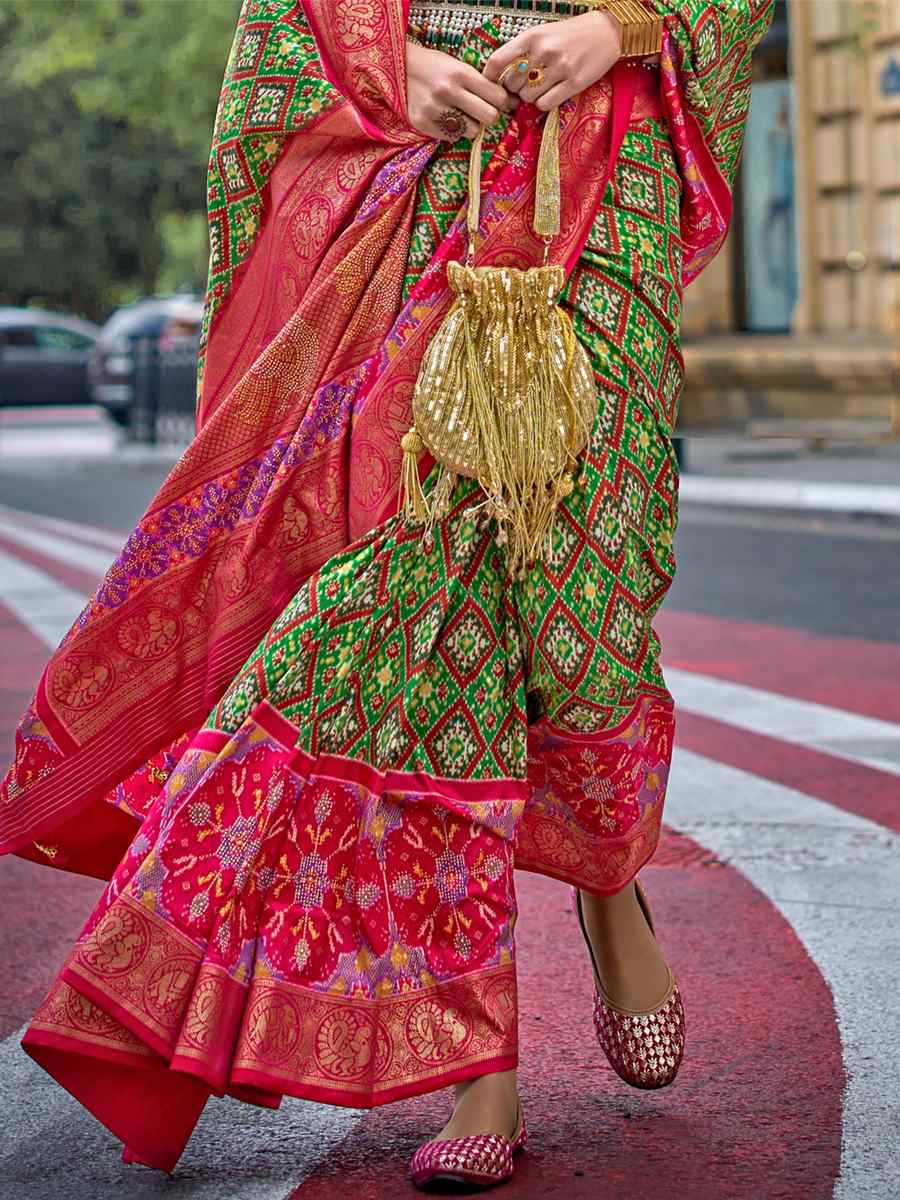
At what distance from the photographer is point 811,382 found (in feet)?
48.5

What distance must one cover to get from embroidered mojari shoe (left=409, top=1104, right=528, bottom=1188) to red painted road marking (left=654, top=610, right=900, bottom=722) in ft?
11.0

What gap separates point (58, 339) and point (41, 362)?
55cm

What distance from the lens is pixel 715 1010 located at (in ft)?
10.4

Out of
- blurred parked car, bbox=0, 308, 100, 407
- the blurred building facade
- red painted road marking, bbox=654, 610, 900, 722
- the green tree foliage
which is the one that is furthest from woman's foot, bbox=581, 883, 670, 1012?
the green tree foliage

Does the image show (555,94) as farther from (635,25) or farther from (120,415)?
(120,415)

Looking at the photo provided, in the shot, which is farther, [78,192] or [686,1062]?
[78,192]

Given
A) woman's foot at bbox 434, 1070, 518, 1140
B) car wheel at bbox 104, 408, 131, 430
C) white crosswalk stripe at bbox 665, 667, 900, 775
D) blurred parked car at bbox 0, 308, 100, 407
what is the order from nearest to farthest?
woman's foot at bbox 434, 1070, 518, 1140 → white crosswalk stripe at bbox 665, 667, 900, 775 → car wheel at bbox 104, 408, 131, 430 → blurred parked car at bbox 0, 308, 100, 407

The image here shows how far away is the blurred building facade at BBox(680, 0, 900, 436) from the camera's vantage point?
579 inches

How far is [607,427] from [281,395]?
16.8 inches

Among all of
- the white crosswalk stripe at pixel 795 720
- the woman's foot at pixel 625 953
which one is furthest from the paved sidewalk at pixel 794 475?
the woman's foot at pixel 625 953

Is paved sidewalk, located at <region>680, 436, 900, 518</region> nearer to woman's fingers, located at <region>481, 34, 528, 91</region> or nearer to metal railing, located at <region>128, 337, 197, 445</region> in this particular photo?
metal railing, located at <region>128, 337, 197, 445</region>

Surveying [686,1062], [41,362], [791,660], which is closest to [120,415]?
[41,362]

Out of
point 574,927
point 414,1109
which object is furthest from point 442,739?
point 574,927

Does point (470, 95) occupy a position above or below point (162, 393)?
above
